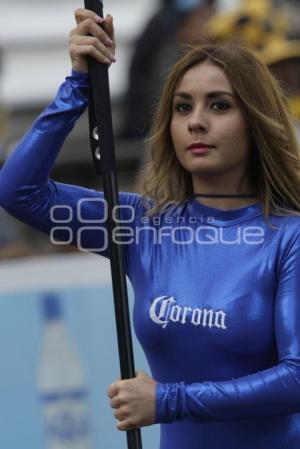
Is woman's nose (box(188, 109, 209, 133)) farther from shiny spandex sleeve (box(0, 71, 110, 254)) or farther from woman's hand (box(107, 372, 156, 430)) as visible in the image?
woman's hand (box(107, 372, 156, 430))

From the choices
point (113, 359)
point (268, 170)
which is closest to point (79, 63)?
point (268, 170)

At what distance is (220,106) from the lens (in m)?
2.89

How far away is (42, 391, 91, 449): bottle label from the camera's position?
181 inches

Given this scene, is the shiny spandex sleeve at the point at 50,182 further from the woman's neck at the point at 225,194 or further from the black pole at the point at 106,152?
the woman's neck at the point at 225,194

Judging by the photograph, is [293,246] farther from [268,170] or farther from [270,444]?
[270,444]

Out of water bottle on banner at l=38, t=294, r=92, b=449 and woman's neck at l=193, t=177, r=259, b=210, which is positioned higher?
woman's neck at l=193, t=177, r=259, b=210

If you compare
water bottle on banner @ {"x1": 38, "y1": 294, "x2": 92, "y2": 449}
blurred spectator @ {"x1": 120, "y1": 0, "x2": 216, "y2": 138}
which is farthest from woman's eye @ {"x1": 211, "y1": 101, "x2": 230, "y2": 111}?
blurred spectator @ {"x1": 120, "y1": 0, "x2": 216, "y2": 138}

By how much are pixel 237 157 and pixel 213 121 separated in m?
0.12

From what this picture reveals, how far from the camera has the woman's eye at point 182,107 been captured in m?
2.94

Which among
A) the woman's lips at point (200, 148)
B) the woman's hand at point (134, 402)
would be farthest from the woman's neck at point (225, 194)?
the woman's hand at point (134, 402)

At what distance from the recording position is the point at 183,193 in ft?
10.0

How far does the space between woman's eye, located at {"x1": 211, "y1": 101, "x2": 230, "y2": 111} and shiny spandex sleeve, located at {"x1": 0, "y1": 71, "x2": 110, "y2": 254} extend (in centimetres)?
30

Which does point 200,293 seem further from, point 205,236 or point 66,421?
point 66,421

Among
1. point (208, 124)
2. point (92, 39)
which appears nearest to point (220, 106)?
point (208, 124)
